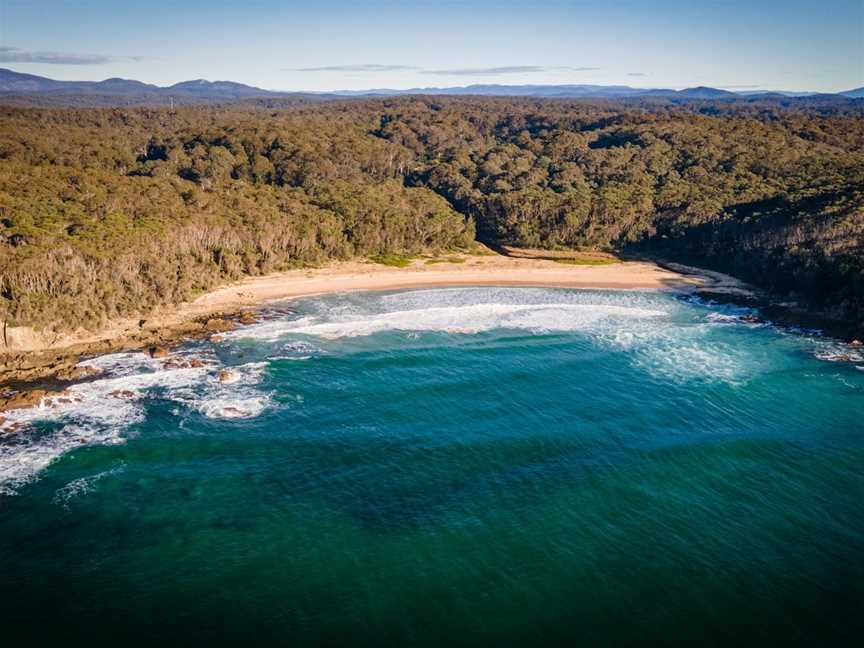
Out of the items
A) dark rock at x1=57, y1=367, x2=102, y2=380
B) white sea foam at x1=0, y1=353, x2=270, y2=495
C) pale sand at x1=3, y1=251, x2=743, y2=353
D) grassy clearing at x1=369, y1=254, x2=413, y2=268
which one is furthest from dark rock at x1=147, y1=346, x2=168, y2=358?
grassy clearing at x1=369, y1=254, x2=413, y2=268

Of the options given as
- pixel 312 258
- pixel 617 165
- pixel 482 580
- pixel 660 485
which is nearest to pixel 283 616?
pixel 482 580

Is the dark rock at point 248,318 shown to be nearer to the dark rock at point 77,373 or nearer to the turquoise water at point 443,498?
the turquoise water at point 443,498

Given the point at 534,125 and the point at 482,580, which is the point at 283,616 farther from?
the point at 534,125

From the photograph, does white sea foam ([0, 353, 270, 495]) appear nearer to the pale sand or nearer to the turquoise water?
the turquoise water

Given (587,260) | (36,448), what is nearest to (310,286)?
(587,260)

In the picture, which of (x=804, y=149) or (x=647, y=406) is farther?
(x=804, y=149)
